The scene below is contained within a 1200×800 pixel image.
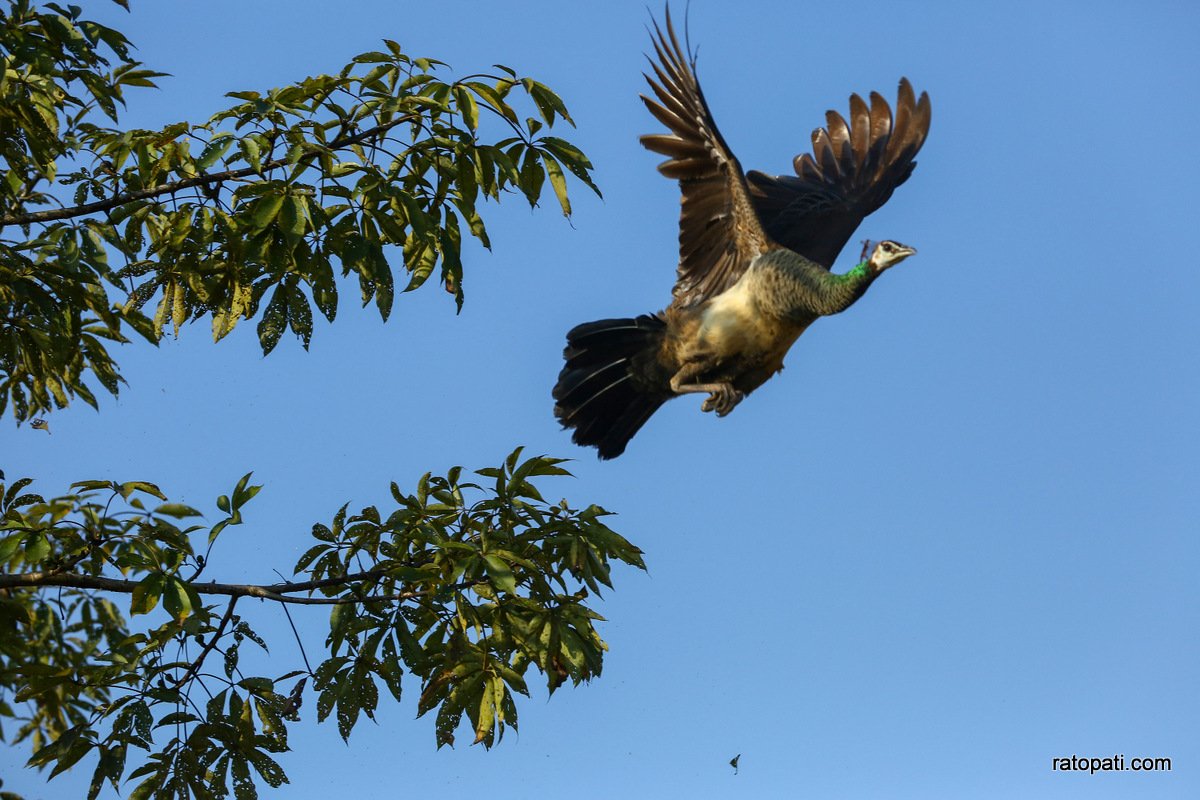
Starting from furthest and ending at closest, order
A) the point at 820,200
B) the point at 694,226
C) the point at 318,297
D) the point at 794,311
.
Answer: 1. the point at 820,200
2. the point at 694,226
3. the point at 794,311
4. the point at 318,297

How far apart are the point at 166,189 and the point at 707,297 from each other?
11.4 ft

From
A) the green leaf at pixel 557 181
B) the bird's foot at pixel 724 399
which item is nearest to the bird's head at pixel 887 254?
the bird's foot at pixel 724 399

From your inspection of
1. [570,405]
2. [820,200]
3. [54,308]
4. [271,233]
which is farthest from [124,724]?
[820,200]

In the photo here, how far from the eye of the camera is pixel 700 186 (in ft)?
24.4

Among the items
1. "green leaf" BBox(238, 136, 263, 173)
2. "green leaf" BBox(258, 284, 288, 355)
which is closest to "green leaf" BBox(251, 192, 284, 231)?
"green leaf" BBox(238, 136, 263, 173)

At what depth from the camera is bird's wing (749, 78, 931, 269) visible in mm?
8383

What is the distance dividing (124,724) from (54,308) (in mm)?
1454

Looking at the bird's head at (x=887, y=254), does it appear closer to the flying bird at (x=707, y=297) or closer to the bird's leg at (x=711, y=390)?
the flying bird at (x=707, y=297)

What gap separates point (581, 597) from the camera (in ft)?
16.7

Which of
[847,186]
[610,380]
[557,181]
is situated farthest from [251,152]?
[847,186]

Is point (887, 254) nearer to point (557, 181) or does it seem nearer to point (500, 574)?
point (557, 181)

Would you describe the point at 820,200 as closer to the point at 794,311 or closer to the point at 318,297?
the point at 794,311

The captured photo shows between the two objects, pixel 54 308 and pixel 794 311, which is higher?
pixel 794 311

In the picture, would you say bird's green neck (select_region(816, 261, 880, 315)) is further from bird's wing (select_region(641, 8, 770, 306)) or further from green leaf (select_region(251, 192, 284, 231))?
green leaf (select_region(251, 192, 284, 231))
